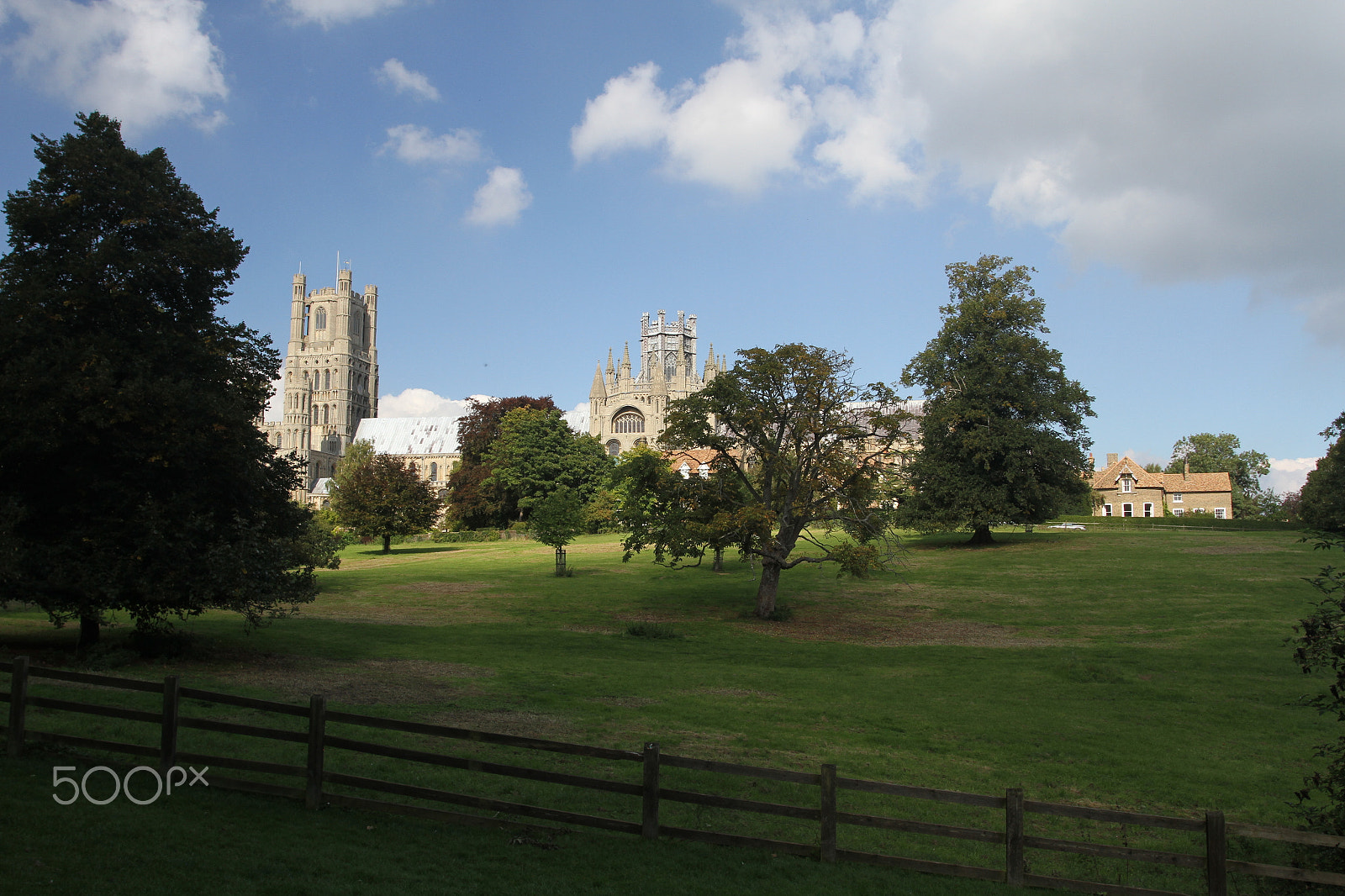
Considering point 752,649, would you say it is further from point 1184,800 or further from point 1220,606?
point 1220,606

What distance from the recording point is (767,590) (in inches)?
1266

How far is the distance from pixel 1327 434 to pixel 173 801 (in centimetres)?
6422

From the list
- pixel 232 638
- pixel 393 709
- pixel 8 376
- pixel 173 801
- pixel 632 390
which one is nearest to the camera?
pixel 173 801

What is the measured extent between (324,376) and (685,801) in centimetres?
15818

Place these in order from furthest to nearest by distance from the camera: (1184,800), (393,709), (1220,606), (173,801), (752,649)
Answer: (1220,606) → (752,649) → (393,709) → (1184,800) → (173,801)

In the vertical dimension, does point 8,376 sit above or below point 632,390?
below

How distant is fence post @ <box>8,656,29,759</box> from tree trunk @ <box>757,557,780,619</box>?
24.0m

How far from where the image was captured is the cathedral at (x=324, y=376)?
5822 inches

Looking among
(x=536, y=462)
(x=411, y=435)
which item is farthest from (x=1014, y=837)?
(x=411, y=435)

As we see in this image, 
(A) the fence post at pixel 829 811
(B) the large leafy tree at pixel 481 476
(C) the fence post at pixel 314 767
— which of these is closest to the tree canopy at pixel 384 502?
(B) the large leafy tree at pixel 481 476

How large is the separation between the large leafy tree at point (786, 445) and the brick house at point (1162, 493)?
6348 centimetres

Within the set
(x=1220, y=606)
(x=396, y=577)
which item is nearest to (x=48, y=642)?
(x=396, y=577)

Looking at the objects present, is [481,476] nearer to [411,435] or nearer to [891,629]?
[891,629]

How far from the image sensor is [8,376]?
1645 centimetres
